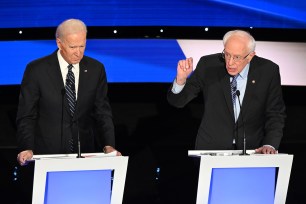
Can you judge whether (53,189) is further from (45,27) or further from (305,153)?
(305,153)

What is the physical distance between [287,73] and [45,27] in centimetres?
206

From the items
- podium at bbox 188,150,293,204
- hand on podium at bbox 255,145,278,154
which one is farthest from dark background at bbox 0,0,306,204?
podium at bbox 188,150,293,204

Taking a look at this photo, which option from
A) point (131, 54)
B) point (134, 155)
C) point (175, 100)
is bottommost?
point (134, 155)

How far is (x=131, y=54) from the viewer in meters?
5.50

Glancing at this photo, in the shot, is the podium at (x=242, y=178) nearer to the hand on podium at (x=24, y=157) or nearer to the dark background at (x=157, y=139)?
the hand on podium at (x=24, y=157)

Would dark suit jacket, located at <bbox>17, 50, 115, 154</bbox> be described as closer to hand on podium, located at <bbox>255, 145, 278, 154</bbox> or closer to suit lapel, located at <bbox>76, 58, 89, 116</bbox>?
suit lapel, located at <bbox>76, 58, 89, 116</bbox>

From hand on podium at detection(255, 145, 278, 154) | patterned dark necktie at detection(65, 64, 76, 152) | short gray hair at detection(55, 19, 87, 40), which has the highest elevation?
short gray hair at detection(55, 19, 87, 40)

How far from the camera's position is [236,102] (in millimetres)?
4035

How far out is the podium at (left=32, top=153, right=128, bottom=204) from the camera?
9.64 ft

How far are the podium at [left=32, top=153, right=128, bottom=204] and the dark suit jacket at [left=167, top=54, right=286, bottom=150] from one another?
1.06m

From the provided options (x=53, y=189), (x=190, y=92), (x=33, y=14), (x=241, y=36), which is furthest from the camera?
(x=33, y=14)

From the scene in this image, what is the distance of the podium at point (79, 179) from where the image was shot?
116 inches

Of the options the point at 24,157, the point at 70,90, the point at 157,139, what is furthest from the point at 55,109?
the point at 157,139

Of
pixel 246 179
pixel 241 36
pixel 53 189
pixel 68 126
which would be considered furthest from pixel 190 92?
pixel 53 189
